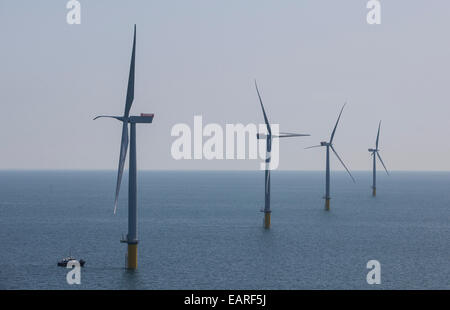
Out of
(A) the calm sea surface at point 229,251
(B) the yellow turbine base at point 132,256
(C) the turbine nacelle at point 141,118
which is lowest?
(A) the calm sea surface at point 229,251

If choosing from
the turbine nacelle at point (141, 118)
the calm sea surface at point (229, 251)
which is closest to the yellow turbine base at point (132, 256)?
the calm sea surface at point (229, 251)

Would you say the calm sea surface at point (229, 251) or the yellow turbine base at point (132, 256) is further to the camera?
the calm sea surface at point (229, 251)

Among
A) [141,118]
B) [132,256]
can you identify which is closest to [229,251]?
[132,256]

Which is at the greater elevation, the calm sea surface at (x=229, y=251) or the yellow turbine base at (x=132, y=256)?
the yellow turbine base at (x=132, y=256)

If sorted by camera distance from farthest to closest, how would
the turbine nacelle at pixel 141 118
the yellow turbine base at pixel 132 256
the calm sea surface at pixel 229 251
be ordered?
the calm sea surface at pixel 229 251, the yellow turbine base at pixel 132 256, the turbine nacelle at pixel 141 118

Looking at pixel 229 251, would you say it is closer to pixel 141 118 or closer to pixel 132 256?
pixel 132 256

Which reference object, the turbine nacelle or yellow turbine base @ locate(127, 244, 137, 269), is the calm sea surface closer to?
yellow turbine base @ locate(127, 244, 137, 269)

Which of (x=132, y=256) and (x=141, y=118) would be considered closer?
(x=141, y=118)

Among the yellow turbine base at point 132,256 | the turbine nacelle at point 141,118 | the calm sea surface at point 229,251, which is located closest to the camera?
the turbine nacelle at point 141,118

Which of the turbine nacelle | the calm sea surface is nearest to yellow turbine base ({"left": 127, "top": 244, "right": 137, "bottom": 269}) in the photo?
the calm sea surface

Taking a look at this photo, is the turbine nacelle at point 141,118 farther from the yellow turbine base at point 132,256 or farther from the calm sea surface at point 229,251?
the calm sea surface at point 229,251
